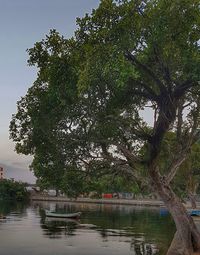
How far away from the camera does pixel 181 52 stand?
25375 mm

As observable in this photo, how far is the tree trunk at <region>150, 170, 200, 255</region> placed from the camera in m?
31.3

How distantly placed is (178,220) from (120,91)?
35.5 feet

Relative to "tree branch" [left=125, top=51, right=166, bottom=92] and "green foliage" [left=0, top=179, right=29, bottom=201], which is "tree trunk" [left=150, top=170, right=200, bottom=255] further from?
"green foliage" [left=0, top=179, right=29, bottom=201]

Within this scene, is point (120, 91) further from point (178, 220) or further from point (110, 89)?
point (178, 220)

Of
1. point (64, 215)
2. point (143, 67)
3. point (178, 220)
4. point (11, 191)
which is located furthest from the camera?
point (11, 191)

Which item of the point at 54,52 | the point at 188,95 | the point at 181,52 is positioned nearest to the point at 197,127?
the point at 188,95

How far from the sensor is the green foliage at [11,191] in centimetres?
16512

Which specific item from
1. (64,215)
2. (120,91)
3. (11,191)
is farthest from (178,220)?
(11,191)

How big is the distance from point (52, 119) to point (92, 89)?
→ 16.8 feet

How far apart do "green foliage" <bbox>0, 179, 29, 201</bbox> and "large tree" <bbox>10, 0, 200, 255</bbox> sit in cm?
13300

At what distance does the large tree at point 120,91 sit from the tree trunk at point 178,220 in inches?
2.9

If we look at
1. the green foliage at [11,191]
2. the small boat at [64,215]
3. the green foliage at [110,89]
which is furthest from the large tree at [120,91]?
the green foliage at [11,191]

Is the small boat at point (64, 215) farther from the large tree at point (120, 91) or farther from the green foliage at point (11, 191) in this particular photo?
the green foliage at point (11, 191)

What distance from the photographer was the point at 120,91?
29.0 m
